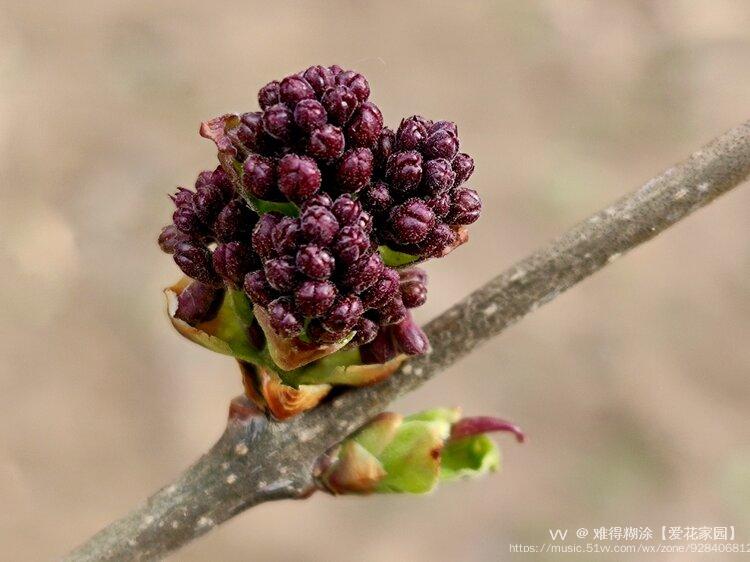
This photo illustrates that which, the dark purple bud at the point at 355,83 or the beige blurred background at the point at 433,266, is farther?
the beige blurred background at the point at 433,266

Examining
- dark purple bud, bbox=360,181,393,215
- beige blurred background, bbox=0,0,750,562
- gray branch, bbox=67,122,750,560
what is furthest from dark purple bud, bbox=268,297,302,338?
beige blurred background, bbox=0,0,750,562

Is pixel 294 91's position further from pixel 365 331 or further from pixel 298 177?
pixel 365 331

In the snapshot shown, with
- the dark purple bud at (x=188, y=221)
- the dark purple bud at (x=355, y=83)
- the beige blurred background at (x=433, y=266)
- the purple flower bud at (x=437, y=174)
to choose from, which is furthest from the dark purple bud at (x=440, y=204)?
the beige blurred background at (x=433, y=266)

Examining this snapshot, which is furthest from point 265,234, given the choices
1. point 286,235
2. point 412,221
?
point 412,221

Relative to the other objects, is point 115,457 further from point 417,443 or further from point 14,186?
point 417,443

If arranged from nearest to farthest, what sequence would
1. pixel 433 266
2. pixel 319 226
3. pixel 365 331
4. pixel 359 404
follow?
pixel 319 226 → pixel 365 331 → pixel 359 404 → pixel 433 266

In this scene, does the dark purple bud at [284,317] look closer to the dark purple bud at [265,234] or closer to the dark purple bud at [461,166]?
the dark purple bud at [265,234]

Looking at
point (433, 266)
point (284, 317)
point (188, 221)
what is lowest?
point (284, 317)
